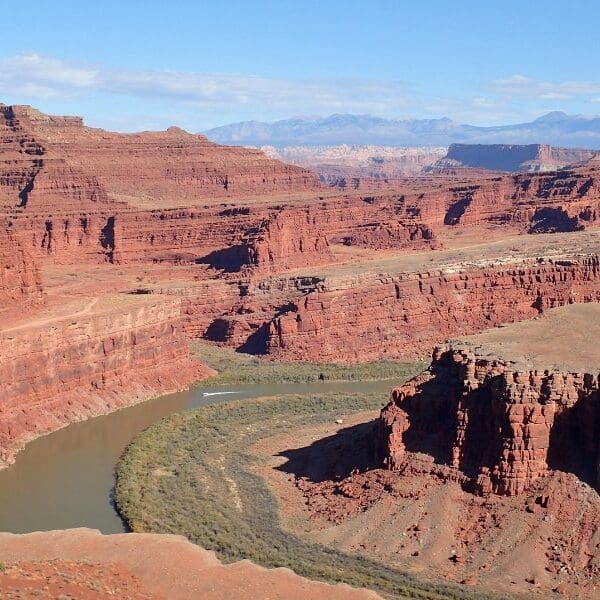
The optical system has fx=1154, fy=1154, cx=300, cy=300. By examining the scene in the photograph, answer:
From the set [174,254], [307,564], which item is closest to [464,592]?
[307,564]

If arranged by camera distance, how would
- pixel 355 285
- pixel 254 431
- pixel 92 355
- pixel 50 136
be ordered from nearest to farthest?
pixel 254 431 → pixel 92 355 → pixel 355 285 → pixel 50 136

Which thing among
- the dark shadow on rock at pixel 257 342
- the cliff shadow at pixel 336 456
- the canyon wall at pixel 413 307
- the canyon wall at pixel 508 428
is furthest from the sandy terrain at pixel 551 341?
the dark shadow on rock at pixel 257 342

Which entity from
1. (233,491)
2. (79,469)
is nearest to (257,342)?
(79,469)

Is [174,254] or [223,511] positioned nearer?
[223,511]

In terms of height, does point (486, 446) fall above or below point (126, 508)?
above

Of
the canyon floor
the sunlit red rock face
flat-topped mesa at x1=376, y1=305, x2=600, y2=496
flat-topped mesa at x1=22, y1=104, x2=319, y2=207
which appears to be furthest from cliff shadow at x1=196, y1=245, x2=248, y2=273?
flat-topped mesa at x1=376, y1=305, x2=600, y2=496

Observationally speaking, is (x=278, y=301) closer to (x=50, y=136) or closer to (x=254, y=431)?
(x=254, y=431)

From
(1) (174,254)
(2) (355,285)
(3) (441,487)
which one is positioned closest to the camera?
(3) (441,487)
